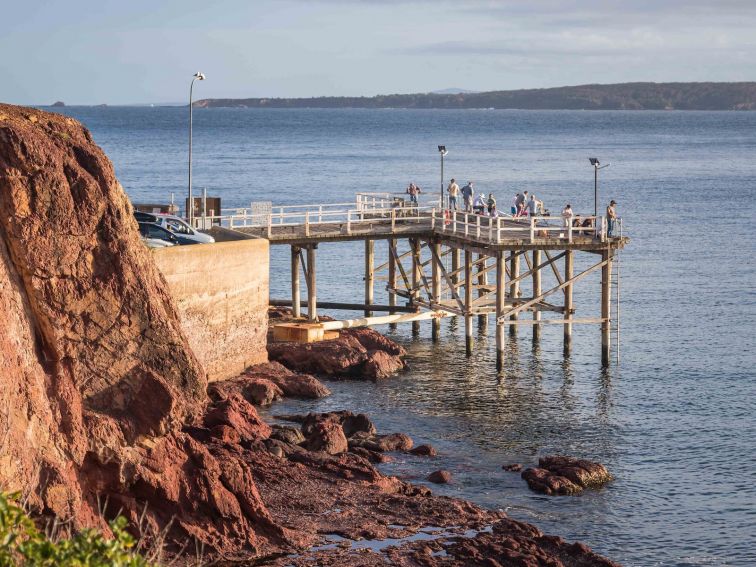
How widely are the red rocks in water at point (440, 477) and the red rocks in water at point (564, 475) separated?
1.86m

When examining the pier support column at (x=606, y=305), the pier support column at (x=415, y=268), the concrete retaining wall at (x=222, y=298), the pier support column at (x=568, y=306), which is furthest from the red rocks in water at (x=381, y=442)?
the pier support column at (x=415, y=268)

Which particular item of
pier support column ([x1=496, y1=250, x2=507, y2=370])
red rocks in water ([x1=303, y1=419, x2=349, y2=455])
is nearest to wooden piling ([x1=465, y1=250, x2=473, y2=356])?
pier support column ([x1=496, y1=250, x2=507, y2=370])

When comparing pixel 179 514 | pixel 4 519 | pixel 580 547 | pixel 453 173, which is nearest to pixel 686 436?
pixel 580 547

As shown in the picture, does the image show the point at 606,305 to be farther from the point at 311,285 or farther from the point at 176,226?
the point at 176,226

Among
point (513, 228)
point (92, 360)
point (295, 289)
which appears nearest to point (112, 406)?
point (92, 360)

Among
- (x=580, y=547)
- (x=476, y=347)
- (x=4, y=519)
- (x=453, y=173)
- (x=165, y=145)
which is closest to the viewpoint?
(x=4, y=519)

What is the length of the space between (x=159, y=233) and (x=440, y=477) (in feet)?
46.4

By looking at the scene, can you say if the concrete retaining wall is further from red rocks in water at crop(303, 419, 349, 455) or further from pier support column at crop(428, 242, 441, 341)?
pier support column at crop(428, 242, 441, 341)

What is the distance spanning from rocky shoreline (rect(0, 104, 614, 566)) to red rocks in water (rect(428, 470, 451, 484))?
370cm

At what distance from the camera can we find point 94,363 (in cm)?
2150

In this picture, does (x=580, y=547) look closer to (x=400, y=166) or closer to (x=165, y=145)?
(x=400, y=166)

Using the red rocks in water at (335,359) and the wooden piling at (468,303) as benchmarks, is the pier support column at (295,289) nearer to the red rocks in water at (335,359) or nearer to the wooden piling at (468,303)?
the red rocks in water at (335,359)

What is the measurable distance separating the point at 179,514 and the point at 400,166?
116986 mm

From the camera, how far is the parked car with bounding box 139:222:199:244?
3936cm
